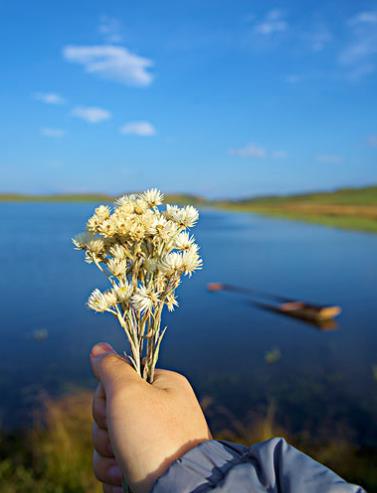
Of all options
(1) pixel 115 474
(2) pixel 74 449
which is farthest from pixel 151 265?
(2) pixel 74 449

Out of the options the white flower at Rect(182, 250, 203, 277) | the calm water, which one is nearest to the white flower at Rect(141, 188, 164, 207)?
the white flower at Rect(182, 250, 203, 277)

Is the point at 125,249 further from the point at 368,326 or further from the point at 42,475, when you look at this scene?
the point at 368,326

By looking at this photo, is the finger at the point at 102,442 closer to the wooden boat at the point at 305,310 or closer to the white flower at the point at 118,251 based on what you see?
the white flower at the point at 118,251

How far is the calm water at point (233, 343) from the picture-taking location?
10.5 meters

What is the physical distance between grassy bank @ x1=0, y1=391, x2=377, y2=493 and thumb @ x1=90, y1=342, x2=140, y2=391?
484 centimetres

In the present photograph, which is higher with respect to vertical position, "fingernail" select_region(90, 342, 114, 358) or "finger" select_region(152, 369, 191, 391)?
"fingernail" select_region(90, 342, 114, 358)

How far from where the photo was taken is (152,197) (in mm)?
1886

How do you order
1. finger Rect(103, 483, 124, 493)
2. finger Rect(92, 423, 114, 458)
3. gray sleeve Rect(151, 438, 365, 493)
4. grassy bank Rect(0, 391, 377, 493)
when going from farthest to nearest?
grassy bank Rect(0, 391, 377, 493) → finger Rect(103, 483, 124, 493) → finger Rect(92, 423, 114, 458) → gray sleeve Rect(151, 438, 365, 493)

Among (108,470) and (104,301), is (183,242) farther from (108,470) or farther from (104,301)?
(108,470)

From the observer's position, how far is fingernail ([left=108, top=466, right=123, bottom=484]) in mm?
1958

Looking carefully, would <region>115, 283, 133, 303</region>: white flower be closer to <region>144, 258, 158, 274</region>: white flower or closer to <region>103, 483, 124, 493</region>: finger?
<region>144, 258, 158, 274</region>: white flower

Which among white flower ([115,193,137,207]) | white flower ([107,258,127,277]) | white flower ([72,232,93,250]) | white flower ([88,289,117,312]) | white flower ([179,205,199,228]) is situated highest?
white flower ([115,193,137,207])

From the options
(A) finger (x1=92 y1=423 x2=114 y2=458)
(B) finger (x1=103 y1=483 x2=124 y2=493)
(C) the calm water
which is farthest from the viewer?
(C) the calm water

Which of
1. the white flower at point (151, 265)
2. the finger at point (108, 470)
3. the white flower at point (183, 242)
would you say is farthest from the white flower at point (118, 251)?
the finger at point (108, 470)
